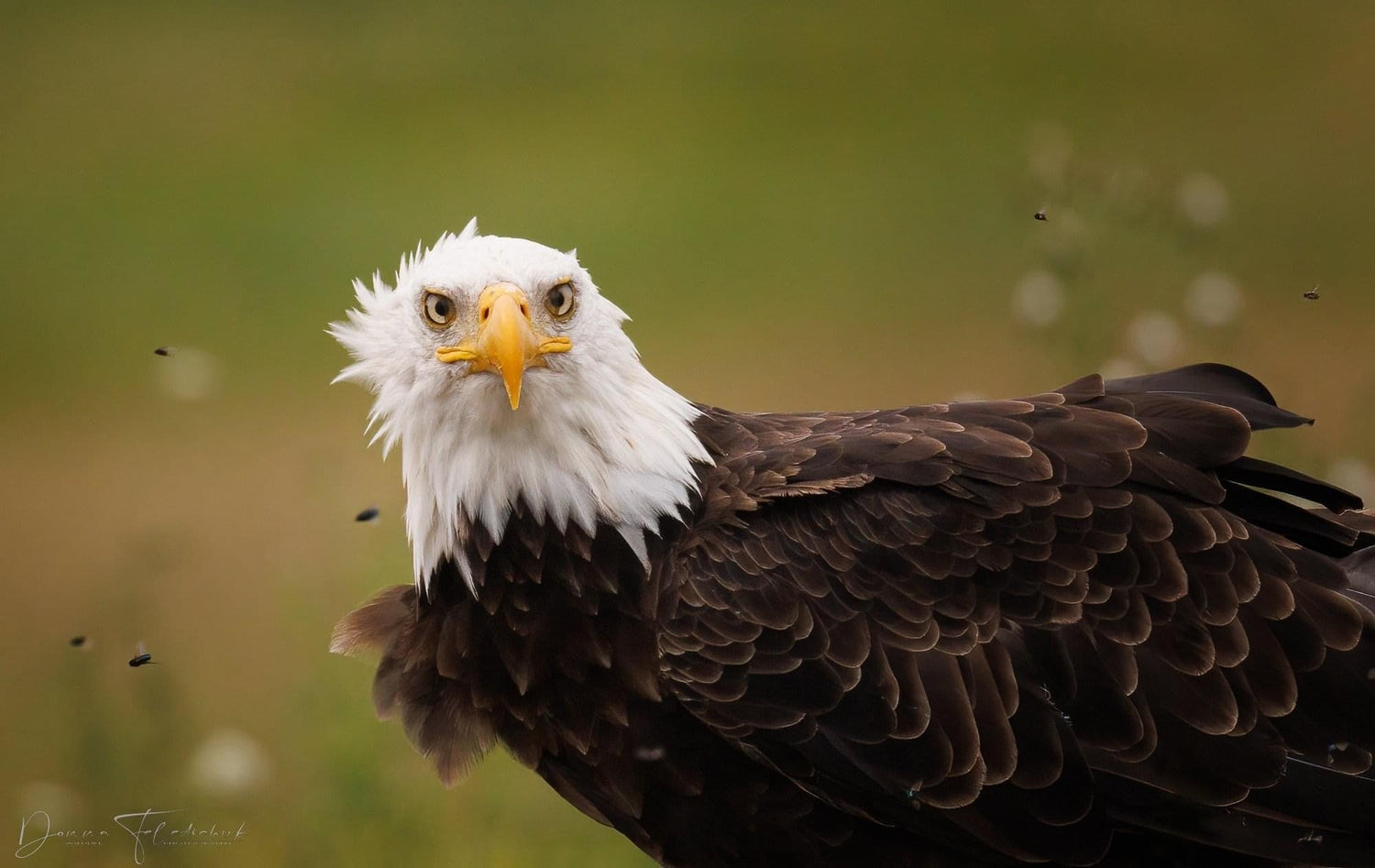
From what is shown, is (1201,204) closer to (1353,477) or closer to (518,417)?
(1353,477)

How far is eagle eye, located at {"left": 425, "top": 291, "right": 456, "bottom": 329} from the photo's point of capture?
121 inches

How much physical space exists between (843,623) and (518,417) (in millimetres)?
849

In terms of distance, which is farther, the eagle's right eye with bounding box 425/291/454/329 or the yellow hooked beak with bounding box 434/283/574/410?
the eagle's right eye with bounding box 425/291/454/329

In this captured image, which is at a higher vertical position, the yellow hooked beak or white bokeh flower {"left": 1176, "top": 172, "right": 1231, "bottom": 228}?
white bokeh flower {"left": 1176, "top": 172, "right": 1231, "bottom": 228}

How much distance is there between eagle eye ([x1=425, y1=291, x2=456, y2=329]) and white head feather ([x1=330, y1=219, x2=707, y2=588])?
0.02 metres

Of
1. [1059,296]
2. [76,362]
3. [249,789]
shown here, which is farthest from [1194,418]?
[76,362]

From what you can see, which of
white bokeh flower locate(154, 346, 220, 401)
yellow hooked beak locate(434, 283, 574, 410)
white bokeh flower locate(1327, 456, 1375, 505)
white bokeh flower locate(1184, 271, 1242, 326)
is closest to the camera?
yellow hooked beak locate(434, 283, 574, 410)

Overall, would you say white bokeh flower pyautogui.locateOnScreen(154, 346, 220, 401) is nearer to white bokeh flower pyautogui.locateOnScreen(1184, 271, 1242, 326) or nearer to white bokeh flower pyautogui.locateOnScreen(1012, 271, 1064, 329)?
white bokeh flower pyautogui.locateOnScreen(1012, 271, 1064, 329)

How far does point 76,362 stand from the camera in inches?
259

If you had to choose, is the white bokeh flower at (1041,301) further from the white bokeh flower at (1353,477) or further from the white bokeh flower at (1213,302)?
the white bokeh flower at (1353,477)

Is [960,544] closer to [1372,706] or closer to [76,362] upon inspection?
[1372,706]

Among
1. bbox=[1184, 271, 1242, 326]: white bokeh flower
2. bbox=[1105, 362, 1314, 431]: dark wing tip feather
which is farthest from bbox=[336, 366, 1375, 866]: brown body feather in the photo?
bbox=[1184, 271, 1242, 326]: white bokeh flower

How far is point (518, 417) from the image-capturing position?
314cm
